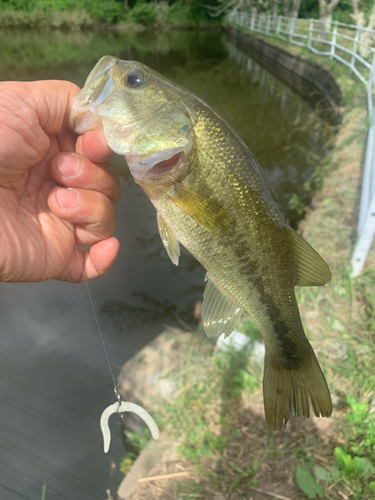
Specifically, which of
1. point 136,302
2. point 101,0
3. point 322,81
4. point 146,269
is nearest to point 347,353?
point 136,302

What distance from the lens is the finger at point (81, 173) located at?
1.59m

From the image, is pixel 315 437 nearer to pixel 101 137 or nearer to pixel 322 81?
pixel 101 137

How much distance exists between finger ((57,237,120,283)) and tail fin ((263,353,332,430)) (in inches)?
46.8

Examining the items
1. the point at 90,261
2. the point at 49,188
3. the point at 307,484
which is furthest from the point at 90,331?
the point at 307,484

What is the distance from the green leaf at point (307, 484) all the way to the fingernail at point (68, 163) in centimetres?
248

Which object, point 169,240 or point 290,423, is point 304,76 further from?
point 169,240

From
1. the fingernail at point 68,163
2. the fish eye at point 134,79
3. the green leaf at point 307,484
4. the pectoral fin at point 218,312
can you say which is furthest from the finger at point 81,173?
the green leaf at point 307,484

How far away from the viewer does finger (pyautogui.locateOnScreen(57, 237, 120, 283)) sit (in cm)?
201

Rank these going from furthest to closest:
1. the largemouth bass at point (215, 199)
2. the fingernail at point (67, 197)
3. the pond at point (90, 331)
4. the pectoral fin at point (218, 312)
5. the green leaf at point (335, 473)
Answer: the pond at point (90, 331) < the green leaf at point (335, 473) < the fingernail at point (67, 197) < the pectoral fin at point (218, 312) < the largemouth bass at point (215, 199)

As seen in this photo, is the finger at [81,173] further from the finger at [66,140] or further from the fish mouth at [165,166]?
the fish mouth at [165,166]

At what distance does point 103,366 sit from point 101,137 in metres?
3.02

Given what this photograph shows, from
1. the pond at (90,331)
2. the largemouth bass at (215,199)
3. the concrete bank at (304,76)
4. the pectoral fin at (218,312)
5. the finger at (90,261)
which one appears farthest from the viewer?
the concrete bank at (304,76)

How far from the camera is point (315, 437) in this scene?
93.8 inches

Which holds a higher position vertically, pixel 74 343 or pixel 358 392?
pixel 358 392
